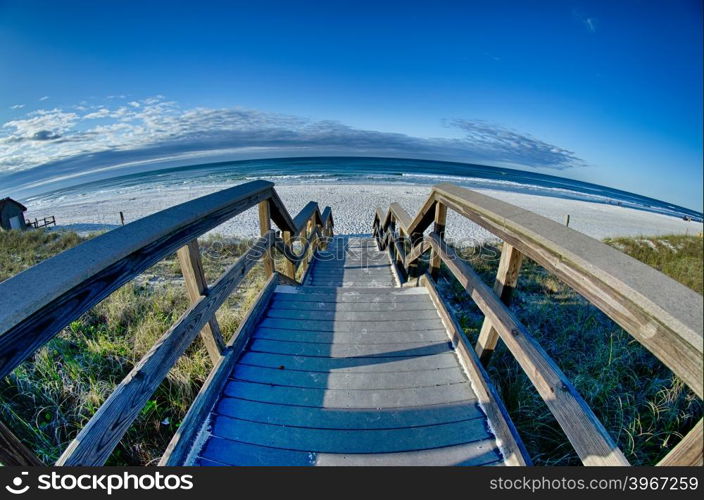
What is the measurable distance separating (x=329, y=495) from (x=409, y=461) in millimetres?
470

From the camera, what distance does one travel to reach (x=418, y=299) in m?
2.85

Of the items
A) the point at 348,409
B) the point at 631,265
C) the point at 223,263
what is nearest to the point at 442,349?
the point at 348,409

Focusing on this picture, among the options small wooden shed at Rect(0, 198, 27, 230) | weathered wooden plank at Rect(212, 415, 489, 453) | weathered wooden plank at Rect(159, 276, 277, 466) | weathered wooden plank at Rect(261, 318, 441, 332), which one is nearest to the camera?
weathered wooden plank at Rect(159, 276, 277, 466)

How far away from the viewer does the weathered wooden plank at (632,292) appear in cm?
73

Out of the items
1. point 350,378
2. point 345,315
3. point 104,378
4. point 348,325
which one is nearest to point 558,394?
point 350,378

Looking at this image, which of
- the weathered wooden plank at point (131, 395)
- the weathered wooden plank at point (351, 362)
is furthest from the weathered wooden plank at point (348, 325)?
the weathered wooden plank at point (131, 395)

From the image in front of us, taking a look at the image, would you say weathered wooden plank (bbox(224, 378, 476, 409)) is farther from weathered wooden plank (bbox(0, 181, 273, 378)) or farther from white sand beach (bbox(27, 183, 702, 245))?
white sand beach (bbox(27, 183, 702, 245))

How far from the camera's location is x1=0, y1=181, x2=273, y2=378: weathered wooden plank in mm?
745

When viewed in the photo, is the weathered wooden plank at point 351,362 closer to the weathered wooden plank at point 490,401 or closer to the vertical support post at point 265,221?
the weathered wooden plank at point 490,401

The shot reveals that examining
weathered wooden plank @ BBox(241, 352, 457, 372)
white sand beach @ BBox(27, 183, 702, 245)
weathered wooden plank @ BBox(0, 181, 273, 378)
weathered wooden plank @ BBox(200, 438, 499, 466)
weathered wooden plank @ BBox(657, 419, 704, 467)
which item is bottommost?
white sand beach @ BBox(27, 183, 702, 245)

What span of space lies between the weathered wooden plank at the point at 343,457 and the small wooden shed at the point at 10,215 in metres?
22.4

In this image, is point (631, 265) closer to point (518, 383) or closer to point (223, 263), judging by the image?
point (518, 383)

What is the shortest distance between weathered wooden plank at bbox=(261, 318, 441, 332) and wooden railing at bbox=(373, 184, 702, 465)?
0.52m

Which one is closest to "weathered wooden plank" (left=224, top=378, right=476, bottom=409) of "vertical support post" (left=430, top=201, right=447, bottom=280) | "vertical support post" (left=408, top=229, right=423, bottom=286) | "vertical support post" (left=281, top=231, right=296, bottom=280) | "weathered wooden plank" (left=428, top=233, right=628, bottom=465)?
"weathered wooden plank" (left=428, top=233, right=628, bottom=465)
